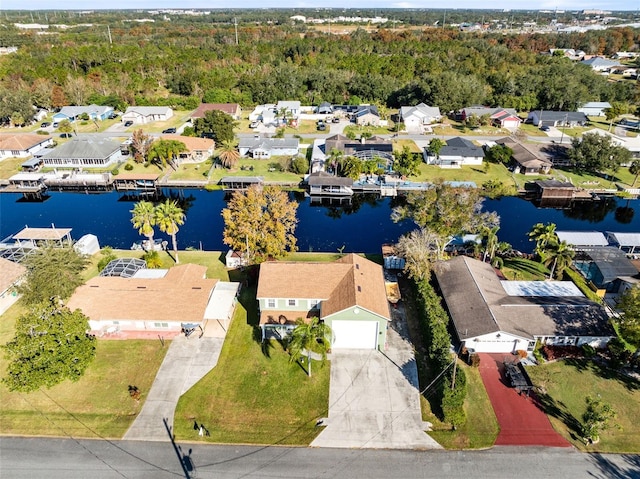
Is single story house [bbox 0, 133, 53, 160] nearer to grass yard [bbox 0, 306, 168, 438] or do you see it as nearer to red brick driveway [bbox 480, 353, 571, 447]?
grass yard [bbox 0, 306, 168, 438]

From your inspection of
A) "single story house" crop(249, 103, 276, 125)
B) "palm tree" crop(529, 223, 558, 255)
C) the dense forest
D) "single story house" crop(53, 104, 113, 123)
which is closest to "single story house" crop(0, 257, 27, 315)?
"palm tree" crop(529, 223, 558, 255)

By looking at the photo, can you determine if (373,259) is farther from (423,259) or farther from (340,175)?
(340,175)

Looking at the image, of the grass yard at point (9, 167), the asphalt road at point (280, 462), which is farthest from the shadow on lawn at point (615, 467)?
the grass yard at point (9, 167)

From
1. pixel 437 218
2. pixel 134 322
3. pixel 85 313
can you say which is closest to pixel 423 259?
pixel 437 218

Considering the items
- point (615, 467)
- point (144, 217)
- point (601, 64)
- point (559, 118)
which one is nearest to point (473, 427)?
point (615, 467)

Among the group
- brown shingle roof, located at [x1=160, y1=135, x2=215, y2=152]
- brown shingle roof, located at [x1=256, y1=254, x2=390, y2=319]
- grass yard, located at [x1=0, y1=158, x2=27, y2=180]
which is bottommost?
grass yard, located at [x1=0, y1=158, x2=27, y2=180]

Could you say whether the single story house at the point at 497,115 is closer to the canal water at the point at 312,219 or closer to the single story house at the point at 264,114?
the canal water at the point at 312,219
